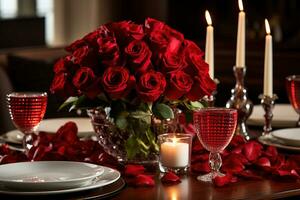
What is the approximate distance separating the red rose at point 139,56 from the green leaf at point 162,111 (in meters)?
0.08

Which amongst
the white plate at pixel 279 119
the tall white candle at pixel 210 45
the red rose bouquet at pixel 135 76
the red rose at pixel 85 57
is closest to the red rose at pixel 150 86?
the red rose bouquet at pixel 135 76

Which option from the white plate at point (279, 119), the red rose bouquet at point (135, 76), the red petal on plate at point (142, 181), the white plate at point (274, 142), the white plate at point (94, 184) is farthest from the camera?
the white plate at point (279, 119)

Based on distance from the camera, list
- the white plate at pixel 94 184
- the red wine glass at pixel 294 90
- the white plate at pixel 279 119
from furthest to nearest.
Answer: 1. the white plate at pixel 279 119
2. the red wine glass at pixel 294 90
3. the white plate at pixel 94 184

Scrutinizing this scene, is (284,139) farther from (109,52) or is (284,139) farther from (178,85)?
(109,52)

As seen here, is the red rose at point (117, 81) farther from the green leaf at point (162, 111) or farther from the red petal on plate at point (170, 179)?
the red petal on plate at point (170, 179)

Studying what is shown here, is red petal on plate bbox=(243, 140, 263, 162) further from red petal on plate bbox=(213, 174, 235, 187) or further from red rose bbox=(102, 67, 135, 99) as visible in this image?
red rose bbox=(102, 67, 135, 99)

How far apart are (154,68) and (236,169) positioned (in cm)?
26

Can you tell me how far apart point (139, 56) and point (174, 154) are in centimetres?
20

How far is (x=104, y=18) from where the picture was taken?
7.32m

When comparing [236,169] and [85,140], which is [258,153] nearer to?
[236,169]

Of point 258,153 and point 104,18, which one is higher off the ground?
point 104,18

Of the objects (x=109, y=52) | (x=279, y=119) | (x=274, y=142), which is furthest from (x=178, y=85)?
(x=279, y=119)

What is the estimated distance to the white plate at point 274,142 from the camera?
6.09 feet

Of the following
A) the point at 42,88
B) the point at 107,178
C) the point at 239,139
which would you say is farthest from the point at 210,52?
the point at 42,88
